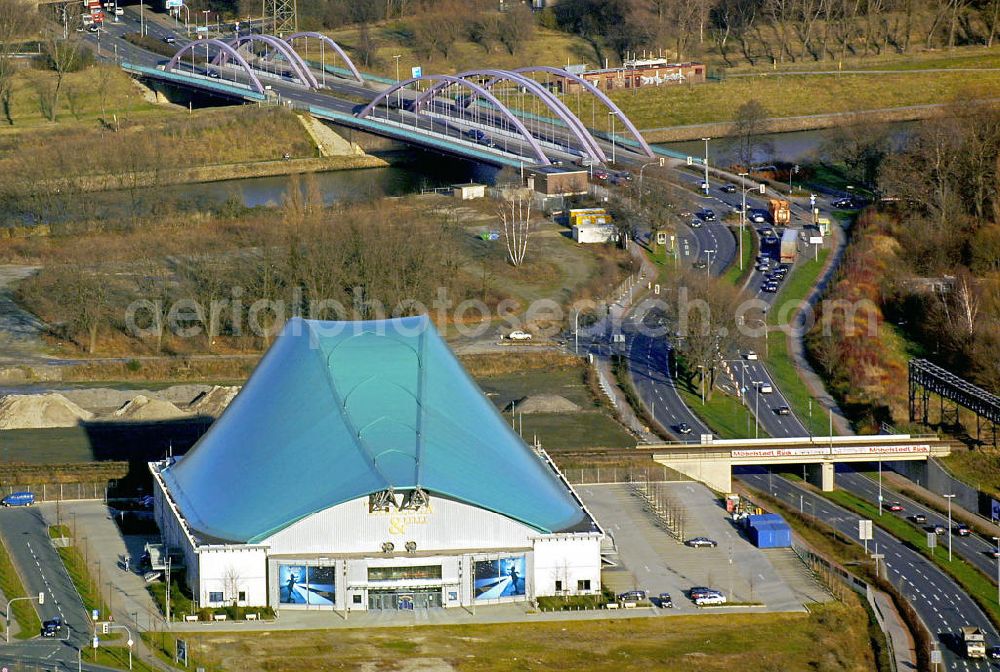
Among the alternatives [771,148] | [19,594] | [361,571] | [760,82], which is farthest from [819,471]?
[760,82]

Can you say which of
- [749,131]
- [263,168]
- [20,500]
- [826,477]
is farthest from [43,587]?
[749,131]

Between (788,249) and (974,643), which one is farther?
(788,249)

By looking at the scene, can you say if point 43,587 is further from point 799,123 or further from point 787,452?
point 799,123

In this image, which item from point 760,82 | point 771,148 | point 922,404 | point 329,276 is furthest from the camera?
point 760,82

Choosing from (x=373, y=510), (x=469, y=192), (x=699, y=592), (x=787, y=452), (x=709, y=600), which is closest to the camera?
(x=709, y=600)

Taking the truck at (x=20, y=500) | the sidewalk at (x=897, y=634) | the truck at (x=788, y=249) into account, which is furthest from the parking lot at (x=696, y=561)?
the truck at (x=788, y=249)

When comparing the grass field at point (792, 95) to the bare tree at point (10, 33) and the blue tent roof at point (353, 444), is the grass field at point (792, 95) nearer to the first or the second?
the bare tree at point (10, 33)

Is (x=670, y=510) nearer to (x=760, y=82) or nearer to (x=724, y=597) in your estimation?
(x=724, y=597)
